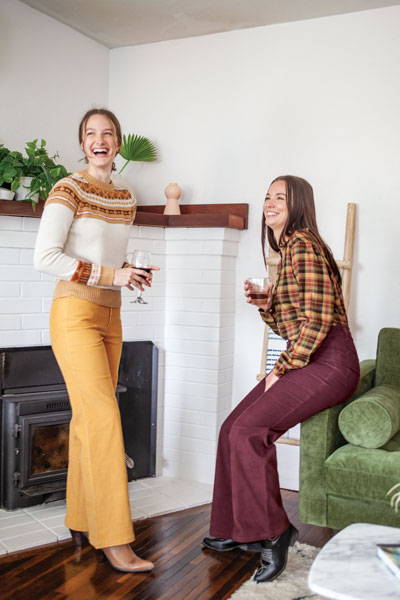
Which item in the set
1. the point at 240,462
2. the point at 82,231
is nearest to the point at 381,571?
the point at 240,462

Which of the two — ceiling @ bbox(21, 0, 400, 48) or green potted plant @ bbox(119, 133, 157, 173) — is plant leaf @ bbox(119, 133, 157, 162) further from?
ceiling @ bbox(21, 0, 400, 48)

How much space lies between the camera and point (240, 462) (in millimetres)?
2361

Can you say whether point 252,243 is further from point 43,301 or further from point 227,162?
point 43,301

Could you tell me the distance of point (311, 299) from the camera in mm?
2373

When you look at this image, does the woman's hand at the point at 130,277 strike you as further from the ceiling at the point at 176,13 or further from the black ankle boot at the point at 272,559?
the ceiling at the point at 176,13

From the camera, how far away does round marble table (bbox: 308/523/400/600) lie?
53.7 inches

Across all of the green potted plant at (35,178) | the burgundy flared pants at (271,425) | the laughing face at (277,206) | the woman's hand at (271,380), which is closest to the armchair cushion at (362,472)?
the burgundy flared pants at (271,425)

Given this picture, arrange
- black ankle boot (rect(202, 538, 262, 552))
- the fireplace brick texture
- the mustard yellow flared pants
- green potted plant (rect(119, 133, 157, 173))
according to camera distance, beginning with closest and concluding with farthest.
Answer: the mustard yellow flared pants
black ankle boot (rect(202, 538, 262, 552))
the fireplace brick texture
green potted plant (rect(119, 133, 157, 173))

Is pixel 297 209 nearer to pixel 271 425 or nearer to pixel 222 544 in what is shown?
pixel 271 425

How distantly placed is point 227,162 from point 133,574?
2.21 meters

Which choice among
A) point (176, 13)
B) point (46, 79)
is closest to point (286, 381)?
point (176, 13)

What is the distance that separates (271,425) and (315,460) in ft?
0.76

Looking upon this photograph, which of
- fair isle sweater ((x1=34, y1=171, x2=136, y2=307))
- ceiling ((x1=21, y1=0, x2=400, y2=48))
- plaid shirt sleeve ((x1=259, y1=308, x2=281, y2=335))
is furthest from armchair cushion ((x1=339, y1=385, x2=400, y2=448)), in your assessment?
ceiling ((x1=21, y1=0, x2=400, y2=48))

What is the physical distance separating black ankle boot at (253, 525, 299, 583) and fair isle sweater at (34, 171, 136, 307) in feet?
3.37
